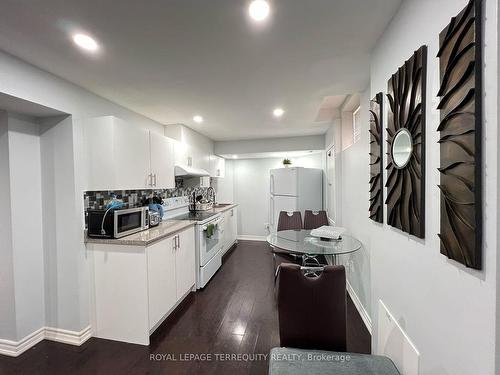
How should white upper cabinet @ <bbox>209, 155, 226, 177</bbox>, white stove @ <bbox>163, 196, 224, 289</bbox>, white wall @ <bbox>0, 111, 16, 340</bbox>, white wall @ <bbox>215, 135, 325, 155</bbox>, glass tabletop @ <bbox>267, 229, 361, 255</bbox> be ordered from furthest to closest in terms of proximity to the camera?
1. white upper cabinet @ <bbox>209, 155, 226, 177</bbox>
2. white wall @ <bbox>215, 135, 325, 155</bbox>
3. white stove @ <bbox>163, 196, 224, 289</bbox>
4. glass tabletop @ <bbox>267, 229, 361, 255</bbox>
5. white wall @ <bbox>0, 111, 16, 340</bbox>

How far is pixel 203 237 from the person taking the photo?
117 inches

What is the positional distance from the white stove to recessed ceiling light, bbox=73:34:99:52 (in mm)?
2081

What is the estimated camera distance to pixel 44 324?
6.71ft

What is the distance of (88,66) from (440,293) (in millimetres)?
2621

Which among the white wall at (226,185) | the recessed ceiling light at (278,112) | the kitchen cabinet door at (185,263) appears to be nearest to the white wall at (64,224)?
the kitchen cabinet door at (185,263)

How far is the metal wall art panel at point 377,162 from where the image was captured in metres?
1.42

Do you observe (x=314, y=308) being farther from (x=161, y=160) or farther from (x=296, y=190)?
(x=296, y=190)

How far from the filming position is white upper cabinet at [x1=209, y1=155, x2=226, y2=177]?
456 cm

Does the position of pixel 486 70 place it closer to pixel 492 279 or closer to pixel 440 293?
pixel 492 279

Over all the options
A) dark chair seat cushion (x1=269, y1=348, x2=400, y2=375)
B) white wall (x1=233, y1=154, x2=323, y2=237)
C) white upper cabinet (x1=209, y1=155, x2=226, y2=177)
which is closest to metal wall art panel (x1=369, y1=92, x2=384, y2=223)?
dark chair seat cushion (x1=269, y1=348, x2=400, y2=375)

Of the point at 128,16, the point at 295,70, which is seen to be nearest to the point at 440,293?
the point at 295,70

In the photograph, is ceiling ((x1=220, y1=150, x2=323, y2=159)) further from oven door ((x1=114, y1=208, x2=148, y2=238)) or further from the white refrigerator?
oven door ((x1=114, y1=208, x2=148, y2=238))

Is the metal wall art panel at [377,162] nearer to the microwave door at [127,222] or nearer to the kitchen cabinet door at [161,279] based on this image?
the kitchen cabinet door at [161,279]

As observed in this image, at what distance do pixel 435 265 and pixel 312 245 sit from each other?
1.40 metres
